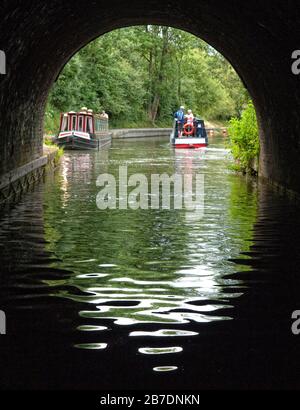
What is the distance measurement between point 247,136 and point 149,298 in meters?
14.5

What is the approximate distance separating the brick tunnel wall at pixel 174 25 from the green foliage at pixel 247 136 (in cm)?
215

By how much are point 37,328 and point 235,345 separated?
163 cm

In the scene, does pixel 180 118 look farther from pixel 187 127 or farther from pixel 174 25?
pixel 174 25

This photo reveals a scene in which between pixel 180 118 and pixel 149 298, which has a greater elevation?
Result: pixel 180 118

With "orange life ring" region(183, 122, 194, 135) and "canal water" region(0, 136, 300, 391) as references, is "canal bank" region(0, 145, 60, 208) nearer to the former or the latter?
"canal water" region(0, 136, 300, 391)

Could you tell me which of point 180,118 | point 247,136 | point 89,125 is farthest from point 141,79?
point 247,136

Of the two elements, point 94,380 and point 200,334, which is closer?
point 94,380

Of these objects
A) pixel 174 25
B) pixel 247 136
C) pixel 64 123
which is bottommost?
pixel 247 136

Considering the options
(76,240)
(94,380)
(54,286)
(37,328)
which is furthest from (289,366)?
(76,240)

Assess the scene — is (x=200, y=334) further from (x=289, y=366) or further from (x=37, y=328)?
(x=37, y=328)

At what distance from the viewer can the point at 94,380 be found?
454cm

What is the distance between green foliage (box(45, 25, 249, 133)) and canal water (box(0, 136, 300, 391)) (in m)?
31.8

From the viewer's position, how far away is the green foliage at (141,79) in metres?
48.7

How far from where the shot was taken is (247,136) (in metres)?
20.4
